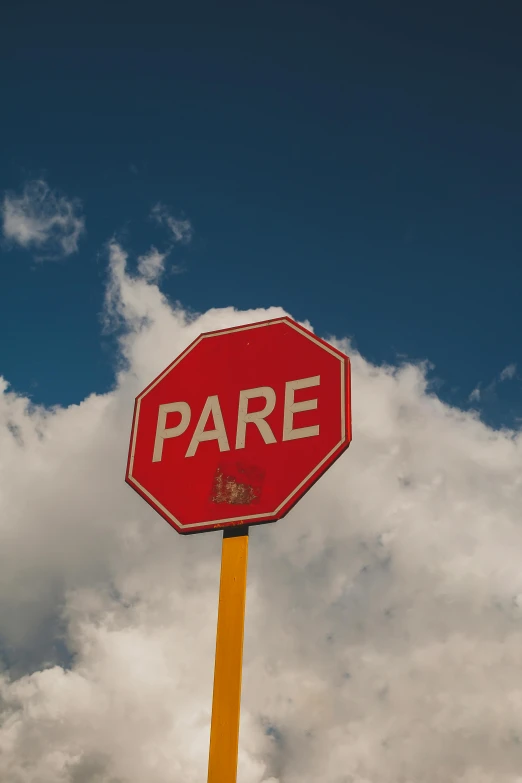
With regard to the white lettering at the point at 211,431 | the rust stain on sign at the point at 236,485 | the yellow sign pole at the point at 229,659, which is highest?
the white lettering at the point at 211,431

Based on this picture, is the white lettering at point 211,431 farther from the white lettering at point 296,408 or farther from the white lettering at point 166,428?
the white lettering at point 296,408

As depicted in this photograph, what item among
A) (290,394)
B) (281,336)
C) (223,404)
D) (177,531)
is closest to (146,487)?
(177,531)

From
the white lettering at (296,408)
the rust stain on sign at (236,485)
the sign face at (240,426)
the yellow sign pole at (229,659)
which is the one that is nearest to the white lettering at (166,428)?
the sign face at (240,426)

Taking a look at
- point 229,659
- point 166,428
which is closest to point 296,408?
point 166,428

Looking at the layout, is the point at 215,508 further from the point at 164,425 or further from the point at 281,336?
the point at 281,336

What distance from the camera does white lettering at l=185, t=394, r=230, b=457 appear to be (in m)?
4.42

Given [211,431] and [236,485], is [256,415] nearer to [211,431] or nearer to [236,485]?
[211,431]

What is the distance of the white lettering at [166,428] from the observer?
180 inches

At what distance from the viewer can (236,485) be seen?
4.13 m

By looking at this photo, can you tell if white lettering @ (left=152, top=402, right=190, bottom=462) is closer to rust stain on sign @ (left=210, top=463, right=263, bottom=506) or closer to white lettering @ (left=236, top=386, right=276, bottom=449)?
white lettering @ (left=236, top=386, right=276, bottom=449)

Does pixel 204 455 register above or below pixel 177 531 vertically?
above

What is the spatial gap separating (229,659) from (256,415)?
1584mm

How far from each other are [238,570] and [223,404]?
1.23m

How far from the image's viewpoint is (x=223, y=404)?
15.1ft
